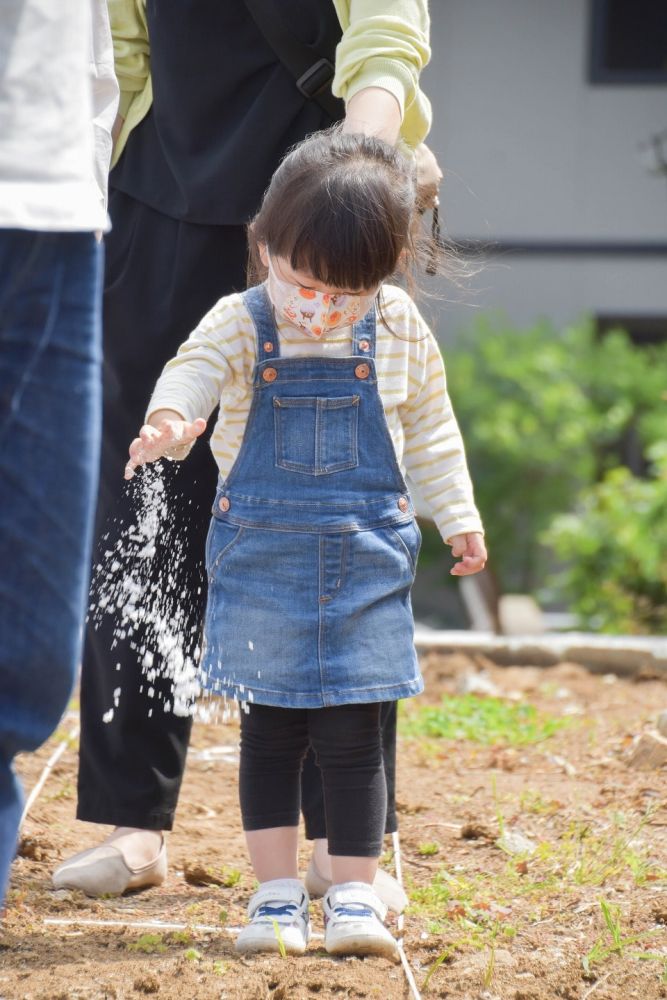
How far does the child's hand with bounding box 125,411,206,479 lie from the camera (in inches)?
76.0

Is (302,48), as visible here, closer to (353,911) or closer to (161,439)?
(161,439)

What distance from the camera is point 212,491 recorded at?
2.57 meters

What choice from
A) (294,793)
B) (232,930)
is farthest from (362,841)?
(232,930)

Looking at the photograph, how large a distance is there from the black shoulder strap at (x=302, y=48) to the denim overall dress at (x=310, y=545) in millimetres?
471

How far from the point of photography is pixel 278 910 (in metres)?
2.18

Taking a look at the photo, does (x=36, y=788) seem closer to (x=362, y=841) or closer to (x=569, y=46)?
(x=362, y=841)

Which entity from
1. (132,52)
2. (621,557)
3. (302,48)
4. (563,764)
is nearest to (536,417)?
(621,557)

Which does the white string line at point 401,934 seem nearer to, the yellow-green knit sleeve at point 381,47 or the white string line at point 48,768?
the white string line at point 48,768

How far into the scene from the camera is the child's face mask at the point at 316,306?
6.92ft

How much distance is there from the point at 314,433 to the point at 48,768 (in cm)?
156

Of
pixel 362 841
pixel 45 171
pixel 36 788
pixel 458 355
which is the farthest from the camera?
pixel 458 355

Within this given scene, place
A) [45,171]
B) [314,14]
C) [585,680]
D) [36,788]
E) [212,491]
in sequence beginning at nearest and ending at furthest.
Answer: [45,171] → [314,14] → [212,491] → [36,788] → [585,680]

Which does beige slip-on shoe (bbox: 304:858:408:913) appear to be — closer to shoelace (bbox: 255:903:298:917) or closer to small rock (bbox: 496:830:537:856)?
shoelace (bbox: 255:903:298:917)

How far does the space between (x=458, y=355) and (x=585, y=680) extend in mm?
5819
